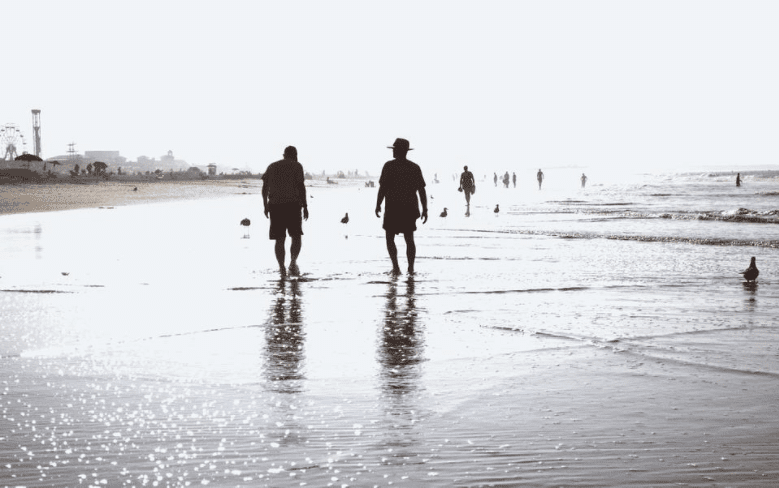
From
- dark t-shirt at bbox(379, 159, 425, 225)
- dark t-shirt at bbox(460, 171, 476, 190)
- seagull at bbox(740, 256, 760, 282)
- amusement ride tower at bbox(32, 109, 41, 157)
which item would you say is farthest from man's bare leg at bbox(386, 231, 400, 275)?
amusement ride tower at bbox(32, 109, 41, 157)

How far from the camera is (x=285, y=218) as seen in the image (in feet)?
31.8

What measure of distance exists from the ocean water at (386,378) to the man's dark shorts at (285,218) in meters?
0.69

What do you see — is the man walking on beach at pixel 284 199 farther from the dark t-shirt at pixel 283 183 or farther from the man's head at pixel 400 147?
the man's head at pixel 400 147

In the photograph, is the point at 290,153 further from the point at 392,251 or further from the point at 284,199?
the point at 392,251

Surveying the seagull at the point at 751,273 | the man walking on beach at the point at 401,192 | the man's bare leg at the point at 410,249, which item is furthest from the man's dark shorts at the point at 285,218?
the seagull at the point at 751,273

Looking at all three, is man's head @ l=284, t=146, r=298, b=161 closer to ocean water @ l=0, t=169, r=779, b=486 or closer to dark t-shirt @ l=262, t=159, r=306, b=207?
dark t-shirt @ l=262, t=159, r=306, b=207

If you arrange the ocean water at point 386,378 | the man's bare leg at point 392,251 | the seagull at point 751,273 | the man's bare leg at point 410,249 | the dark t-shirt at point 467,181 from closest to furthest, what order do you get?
the ocean water at point 386,378
the seagull at point 751,273
the man's bare leg at point 392,251
the man's bare leg at point 410,249
the dark t-shirt at point 467,181

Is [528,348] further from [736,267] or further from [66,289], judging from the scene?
[736,267]

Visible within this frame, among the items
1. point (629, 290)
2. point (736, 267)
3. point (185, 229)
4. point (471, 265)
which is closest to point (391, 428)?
point (629, 290)

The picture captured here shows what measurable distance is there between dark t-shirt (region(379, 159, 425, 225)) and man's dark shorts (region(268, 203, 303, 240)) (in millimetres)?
1190

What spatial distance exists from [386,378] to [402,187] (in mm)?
5847

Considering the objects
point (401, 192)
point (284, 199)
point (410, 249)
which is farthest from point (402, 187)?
point (284, 199)

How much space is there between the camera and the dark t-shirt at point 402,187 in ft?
31.7

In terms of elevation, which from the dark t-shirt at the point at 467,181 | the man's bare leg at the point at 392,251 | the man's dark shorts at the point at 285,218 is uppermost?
the dark t-shirt at the point at 467,181
